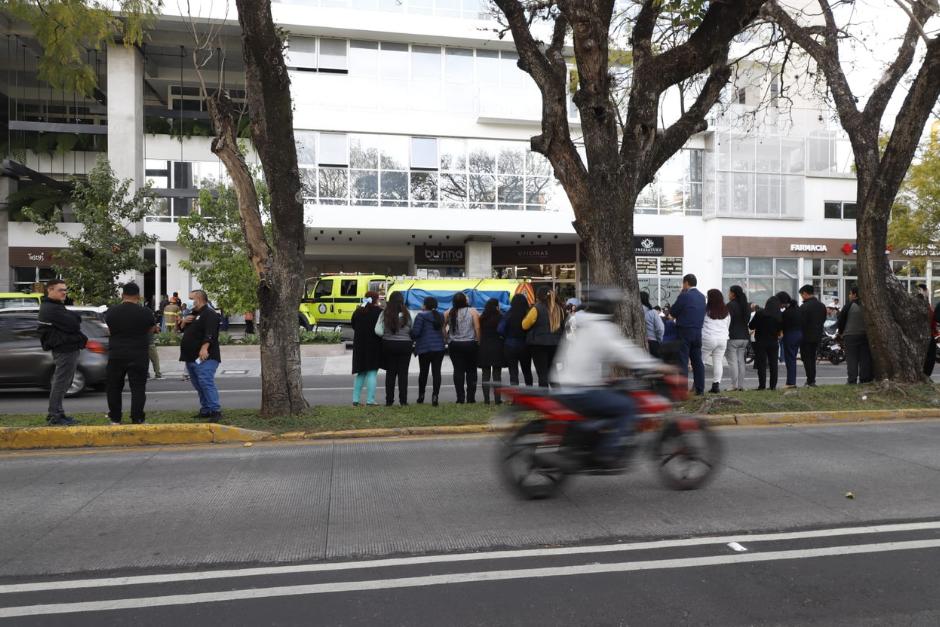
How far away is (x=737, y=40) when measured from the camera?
14.6 m

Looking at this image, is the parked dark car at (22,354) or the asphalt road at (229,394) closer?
the asphalt road at (229,394)

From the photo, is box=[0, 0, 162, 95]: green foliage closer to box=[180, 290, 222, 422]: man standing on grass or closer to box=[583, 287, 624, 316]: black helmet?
box=[180, 290, 222, 422]: man standing on grass

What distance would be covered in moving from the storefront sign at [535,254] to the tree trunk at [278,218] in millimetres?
26606

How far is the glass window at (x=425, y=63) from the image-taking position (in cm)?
2995

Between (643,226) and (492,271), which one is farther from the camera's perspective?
(492,271)

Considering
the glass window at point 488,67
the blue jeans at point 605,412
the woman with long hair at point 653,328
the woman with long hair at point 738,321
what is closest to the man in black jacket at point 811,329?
the woman with long hair at point 738,321

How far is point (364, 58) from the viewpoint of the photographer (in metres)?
29.4

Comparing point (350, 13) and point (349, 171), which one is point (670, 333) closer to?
point (349, 171)

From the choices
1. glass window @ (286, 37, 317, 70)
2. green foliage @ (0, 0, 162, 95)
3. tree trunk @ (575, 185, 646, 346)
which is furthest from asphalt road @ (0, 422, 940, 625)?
glass window @ (286, 37, 317, 70)

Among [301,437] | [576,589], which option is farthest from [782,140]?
[576,589]

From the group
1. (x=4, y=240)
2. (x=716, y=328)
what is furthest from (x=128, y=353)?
(x=4, y=240)

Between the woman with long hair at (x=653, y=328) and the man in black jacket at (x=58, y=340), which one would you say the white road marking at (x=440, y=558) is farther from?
the woman with long hair at (x=653, y=328)

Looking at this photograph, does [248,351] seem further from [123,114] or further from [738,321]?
[123,114]

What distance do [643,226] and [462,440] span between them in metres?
26.0
